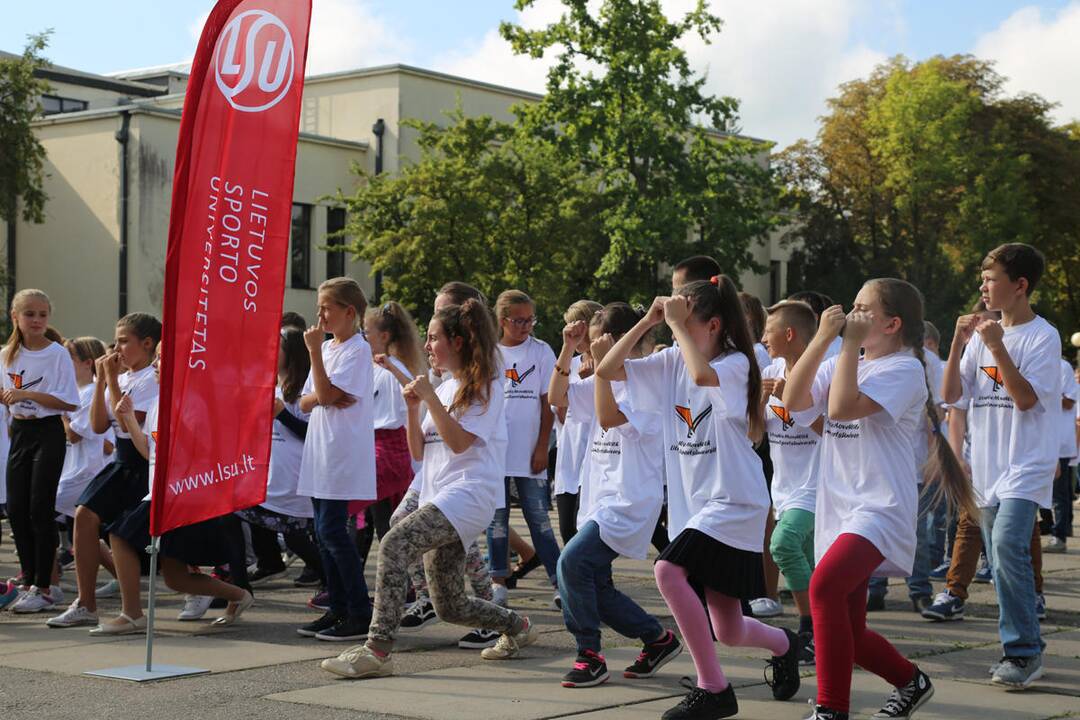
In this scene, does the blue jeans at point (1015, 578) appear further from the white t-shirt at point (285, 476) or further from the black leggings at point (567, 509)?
the white t-shirt at point (285, 476)

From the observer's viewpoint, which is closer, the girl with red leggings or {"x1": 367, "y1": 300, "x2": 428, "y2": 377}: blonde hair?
the girl with red leggings

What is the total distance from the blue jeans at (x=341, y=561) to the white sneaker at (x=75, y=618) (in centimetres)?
164

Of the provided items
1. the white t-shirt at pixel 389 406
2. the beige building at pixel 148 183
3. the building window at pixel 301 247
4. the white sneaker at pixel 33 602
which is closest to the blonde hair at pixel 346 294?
the white t-shirt at pixel 389 406

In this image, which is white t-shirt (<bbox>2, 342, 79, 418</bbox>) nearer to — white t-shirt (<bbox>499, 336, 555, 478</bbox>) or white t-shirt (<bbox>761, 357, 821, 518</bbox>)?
white t-shirt (<bbox>499, 336, 555, 478</bbox>)

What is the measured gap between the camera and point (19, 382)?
9.47 metres

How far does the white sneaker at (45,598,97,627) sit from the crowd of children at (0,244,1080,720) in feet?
0.04

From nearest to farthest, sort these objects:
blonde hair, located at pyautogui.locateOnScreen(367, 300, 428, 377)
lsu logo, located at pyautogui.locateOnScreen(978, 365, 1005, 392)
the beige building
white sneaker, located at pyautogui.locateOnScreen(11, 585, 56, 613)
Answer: lsu logo, located at pyautogui.locateOnScreen(978, 365, 1005, 392) < blonde hair, located at pyautogui.locateOnScreen(367, 300, 428, 377) < white sneaker, located at pyautogui.locateOnScreen(11, 585, 56, 613) < the beige building

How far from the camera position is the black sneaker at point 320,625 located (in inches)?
320

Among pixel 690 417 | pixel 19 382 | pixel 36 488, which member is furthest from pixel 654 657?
pixel 19 382

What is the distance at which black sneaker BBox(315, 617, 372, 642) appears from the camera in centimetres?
799

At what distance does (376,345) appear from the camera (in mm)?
9008

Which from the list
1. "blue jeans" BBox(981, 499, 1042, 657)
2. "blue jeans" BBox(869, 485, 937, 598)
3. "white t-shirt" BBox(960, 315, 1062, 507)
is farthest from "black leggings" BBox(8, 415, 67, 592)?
"blue jeans" BBox(981, 499, 1042, 657)

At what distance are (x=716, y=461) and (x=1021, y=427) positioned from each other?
1.75m

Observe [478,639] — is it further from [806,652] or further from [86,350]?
[86,350]
